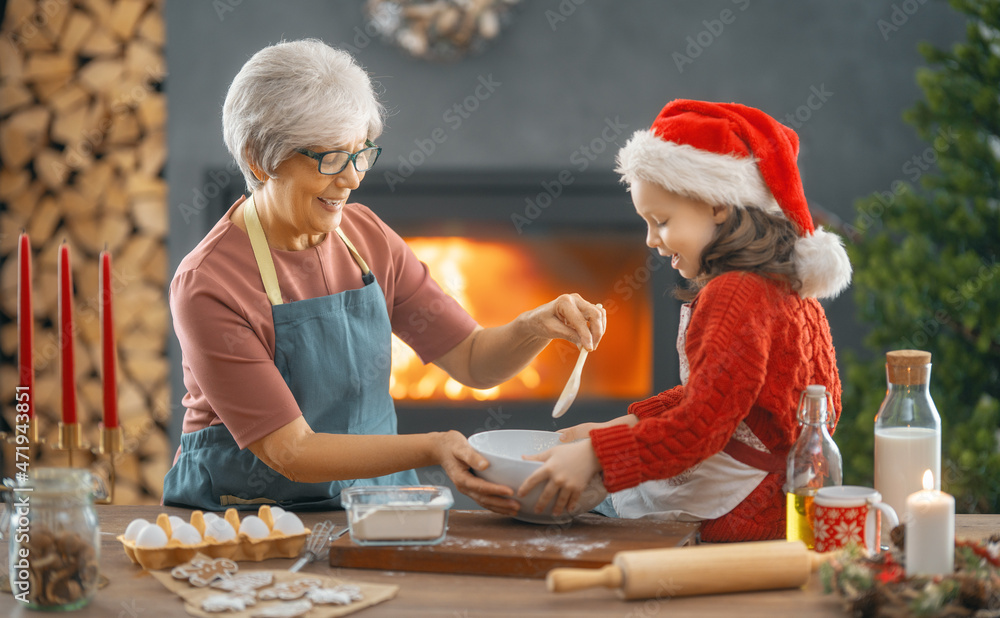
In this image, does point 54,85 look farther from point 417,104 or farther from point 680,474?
point 680,474

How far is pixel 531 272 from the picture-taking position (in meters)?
3.03

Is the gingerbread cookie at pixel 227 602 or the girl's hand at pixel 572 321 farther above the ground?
the girl's hand at pixel 572 321

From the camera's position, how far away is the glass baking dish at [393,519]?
3.57ft

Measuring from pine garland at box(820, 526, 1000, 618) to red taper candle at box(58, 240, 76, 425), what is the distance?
3.00ft

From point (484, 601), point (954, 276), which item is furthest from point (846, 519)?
point (954, 276)

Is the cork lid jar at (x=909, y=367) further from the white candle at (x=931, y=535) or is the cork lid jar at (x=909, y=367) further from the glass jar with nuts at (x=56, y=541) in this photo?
the glass jar with nuts at (x=56, y=541)

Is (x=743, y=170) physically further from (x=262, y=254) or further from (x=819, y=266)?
(x=262, y=254)

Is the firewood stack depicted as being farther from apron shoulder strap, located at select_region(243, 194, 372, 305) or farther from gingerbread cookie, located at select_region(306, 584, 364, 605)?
gingerbread cookie, located at select_region(306, 584, 364, 605)

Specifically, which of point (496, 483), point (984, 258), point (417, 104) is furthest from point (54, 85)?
point (984, 258)

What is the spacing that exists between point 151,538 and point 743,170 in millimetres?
864

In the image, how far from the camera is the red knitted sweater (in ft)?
3.67

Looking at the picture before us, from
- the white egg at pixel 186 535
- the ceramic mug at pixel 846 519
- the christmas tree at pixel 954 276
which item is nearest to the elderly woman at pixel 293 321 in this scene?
the white egg at pixel 186 535

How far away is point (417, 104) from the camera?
289cm

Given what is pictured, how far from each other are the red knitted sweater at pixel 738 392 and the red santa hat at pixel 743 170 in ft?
0.20
